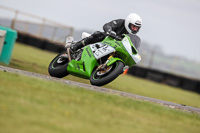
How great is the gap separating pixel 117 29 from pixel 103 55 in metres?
0.98

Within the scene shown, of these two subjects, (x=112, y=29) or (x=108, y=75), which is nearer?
(x=108, y=75)

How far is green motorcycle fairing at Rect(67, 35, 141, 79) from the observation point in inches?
327

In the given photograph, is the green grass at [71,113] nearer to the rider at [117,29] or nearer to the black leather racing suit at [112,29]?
the rider at [117,29]

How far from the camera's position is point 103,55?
331 inches

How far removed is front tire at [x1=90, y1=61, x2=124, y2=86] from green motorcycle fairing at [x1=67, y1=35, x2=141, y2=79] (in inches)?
4.4

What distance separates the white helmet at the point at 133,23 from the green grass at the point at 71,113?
2666mm

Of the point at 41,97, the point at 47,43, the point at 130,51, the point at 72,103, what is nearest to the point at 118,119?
the point at 72,103

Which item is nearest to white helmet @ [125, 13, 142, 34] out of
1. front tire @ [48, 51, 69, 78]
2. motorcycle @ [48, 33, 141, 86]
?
motorcycle @ [48, 33, 141, 86]

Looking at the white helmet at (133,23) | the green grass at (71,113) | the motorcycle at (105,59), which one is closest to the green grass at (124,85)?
the motorcycle at (105,59)

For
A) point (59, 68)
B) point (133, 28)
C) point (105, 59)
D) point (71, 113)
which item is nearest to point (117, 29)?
point (133, 28)

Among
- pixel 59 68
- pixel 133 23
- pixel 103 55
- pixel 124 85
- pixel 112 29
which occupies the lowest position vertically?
pixel 124 85

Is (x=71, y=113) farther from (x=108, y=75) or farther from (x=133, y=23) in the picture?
(x=133, y=23)

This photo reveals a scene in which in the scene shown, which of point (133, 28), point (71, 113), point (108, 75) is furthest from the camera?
point (133, 28)

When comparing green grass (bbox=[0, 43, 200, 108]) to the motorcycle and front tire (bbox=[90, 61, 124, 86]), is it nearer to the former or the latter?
the motorcycle
